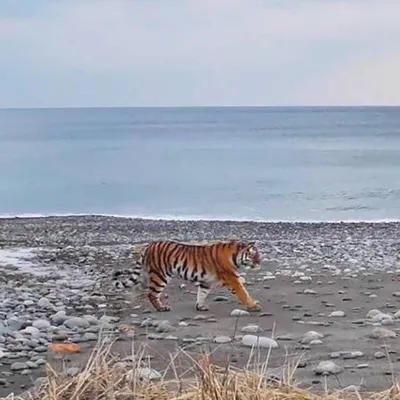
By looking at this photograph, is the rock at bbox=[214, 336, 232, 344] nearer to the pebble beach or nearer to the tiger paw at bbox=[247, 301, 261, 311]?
the pebble beach

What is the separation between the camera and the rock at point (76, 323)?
8.29 metres

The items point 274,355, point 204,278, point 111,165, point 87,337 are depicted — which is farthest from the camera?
point 111,165

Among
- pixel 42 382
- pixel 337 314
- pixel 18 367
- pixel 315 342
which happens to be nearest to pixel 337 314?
pixel 337 314

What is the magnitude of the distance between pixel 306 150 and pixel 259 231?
48985 mm

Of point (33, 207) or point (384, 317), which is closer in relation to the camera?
point (384, 317)

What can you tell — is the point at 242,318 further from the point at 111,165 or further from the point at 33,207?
the point at 111,165

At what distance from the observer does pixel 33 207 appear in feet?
99.0

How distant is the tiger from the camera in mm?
9320

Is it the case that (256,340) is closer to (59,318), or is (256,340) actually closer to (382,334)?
(382,334)

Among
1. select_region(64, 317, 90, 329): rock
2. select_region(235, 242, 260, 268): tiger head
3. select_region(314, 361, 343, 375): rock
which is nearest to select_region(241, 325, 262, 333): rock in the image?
select_region(235, 242, 260, 268): tiger head

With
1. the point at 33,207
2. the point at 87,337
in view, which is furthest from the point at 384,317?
the point at 33,207

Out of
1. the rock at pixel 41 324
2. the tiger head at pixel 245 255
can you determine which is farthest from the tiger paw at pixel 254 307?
the rock at pixel 41 324

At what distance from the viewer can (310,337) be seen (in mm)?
7816

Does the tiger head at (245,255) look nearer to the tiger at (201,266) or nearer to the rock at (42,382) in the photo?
the tiger at (201,266)
